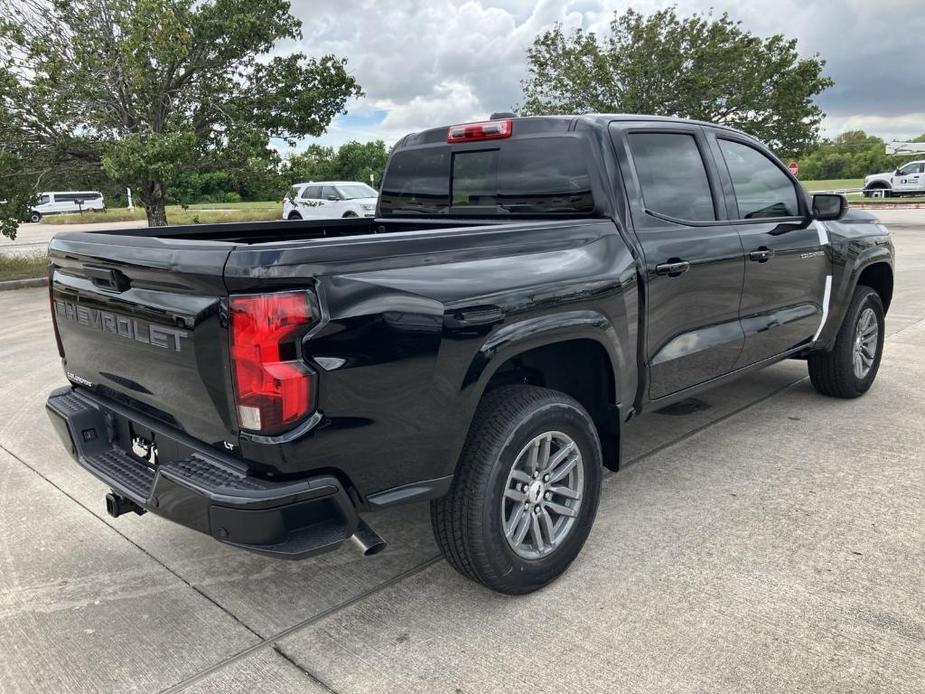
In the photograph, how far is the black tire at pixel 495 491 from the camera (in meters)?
2.60

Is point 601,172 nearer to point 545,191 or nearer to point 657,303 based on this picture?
point 545,191

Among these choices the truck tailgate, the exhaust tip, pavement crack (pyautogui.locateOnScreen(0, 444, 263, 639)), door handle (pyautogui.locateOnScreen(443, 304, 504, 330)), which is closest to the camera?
the truck tailgate

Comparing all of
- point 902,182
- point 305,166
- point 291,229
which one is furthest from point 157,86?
point 902,182

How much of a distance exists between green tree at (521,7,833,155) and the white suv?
339 inches

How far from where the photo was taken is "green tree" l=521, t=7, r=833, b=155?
22.8 meters

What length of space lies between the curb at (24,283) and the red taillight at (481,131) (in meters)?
11.5

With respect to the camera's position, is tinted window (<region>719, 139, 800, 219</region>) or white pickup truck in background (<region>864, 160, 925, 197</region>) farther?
white pickup truck in background (<region>864, 160, 925, 197</region>)

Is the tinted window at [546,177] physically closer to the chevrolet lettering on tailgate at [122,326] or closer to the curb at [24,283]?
the chevrolet lettering on tailgate at [122,326]

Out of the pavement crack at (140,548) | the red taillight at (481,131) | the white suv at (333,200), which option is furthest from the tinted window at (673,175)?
the white suv at (333,200)

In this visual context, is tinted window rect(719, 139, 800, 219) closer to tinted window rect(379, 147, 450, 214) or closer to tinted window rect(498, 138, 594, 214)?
tinted window rect(498, 138, 594, 214)

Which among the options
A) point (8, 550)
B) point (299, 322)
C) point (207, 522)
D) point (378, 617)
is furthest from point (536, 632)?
point (8, 550)

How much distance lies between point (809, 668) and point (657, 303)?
5.28 feet

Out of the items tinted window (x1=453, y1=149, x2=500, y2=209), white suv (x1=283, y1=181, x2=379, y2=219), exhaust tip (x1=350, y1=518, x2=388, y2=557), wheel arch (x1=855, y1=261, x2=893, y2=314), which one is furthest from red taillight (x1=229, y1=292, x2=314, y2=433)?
white suv (x1=283, y1=181, x2=379, y2=219)

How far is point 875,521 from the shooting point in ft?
11.2
